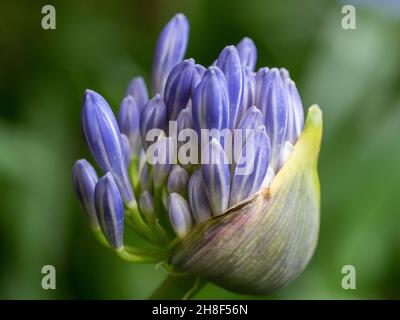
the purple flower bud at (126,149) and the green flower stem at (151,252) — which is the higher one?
the purple flower bud at (126,149)

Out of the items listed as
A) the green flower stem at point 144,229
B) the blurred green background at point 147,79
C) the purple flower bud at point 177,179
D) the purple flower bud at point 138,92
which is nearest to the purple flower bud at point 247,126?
the purple flower bud at point 177,179

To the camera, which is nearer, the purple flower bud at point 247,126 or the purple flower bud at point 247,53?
→ the purple flower bud at point 247,126

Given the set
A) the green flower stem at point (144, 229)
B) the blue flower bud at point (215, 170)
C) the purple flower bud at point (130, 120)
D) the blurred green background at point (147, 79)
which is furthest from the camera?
the blurred green background at point (147, 79)

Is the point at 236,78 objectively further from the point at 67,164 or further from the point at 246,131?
the point at 67,164

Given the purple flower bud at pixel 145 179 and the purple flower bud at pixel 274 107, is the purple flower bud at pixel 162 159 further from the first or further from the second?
the purple flower bud at pixel 274 107

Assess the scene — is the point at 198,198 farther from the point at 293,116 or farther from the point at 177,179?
the point at 293,116

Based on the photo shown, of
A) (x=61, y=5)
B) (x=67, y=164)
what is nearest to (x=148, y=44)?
(x=61, y=5)

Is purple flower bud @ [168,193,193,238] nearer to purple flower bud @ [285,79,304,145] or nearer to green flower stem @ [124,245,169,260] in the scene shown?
green flower stem @ [124,245,169,260]

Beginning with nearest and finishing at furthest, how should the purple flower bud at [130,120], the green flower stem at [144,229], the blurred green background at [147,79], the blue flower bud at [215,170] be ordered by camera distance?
the blue flower bud at [215,170] → the green flower stem at [144,229] → the purple flower bud at [130,120] → the blurred green background at [147,79]
